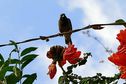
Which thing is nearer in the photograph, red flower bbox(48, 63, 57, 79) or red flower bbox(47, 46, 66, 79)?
red flower bbox(48, 63, 57, 79)

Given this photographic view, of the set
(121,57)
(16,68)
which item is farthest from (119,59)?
(16,68)

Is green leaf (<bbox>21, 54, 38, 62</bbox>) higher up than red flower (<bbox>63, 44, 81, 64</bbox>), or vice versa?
red flower (<bbox>63, 44, 81, 64</bbox>)

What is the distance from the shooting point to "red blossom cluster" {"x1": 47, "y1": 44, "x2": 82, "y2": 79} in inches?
62.6

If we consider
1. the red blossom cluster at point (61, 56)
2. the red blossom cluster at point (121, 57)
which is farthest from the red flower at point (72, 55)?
the red blossom cluster at point (121, 57)

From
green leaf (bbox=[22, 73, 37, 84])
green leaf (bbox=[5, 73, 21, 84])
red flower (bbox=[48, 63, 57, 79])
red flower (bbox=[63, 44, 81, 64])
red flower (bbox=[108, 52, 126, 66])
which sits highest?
red flower (bbox=[108, 52, 126, 66])

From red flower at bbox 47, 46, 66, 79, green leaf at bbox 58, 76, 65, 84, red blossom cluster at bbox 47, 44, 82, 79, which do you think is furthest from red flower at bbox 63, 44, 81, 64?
green leaf at bbox 58, 76, 65, 84

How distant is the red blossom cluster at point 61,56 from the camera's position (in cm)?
159

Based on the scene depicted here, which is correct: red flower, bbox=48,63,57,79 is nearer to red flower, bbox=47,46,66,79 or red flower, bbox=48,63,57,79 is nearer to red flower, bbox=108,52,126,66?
Result: red flower, bbox=47,46,66,79

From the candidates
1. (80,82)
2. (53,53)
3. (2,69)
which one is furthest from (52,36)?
(80,82)

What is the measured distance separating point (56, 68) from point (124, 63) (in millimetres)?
953

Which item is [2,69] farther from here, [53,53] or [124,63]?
[124,63]

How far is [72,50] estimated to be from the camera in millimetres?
1586

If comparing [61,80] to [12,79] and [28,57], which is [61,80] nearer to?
[28,57]

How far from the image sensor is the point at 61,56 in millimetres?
1837
